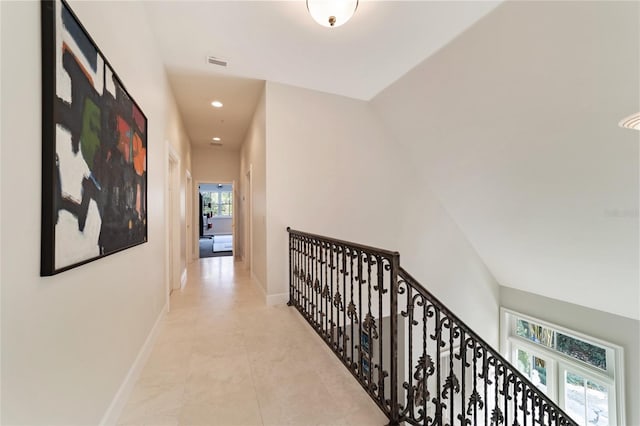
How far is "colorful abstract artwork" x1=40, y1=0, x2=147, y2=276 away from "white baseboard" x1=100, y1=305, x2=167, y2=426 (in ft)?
2.76

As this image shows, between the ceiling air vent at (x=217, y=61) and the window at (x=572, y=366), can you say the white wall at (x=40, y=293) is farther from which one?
the window at (x=572, y=366)

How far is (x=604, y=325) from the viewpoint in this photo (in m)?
3.94

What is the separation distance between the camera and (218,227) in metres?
13.4

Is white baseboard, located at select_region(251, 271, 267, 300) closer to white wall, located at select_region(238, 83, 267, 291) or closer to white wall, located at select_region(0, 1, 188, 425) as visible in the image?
white wall, located at select_region(238, 83, 267, 291)

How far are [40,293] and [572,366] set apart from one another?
21.5 ft

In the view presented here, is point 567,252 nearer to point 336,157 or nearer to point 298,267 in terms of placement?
point 336,157

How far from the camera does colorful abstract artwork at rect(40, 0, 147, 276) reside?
92cm

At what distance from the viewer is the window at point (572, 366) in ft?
12.6

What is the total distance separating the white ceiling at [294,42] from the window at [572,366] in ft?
16.4

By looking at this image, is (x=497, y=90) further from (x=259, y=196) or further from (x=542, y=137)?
(x=259, y=196)

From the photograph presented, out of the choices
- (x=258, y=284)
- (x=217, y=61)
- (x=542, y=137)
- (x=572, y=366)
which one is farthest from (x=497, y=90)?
(x=572, y=366)

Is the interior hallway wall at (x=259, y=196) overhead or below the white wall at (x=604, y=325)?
overhead

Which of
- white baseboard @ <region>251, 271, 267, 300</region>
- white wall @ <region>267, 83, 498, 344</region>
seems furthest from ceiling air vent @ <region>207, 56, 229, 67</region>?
white baseboard @ <region>251, 271, 267, 300</region>

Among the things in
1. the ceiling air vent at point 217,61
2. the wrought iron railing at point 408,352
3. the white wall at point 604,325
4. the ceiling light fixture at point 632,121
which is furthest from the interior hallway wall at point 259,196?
the white wall at point 604,325
